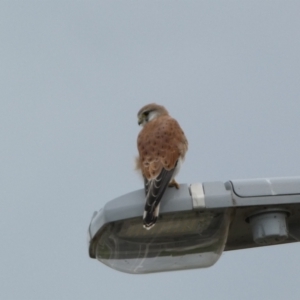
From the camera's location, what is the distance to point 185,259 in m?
3.52

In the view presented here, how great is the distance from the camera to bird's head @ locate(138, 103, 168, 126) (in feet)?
20.1

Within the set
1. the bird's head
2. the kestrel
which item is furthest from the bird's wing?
the bird's head

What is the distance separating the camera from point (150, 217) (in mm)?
3287

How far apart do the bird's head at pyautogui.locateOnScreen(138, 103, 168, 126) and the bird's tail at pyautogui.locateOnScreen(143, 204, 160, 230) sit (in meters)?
2.76

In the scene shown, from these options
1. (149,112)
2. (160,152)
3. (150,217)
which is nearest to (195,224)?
(150,217)

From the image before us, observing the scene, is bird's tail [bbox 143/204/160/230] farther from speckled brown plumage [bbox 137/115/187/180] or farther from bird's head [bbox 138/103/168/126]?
bird's head [bbox 138/103/168/126]

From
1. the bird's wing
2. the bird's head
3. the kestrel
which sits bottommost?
the bird's wing

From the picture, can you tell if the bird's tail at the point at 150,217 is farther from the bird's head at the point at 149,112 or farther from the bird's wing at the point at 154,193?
the bird's head at the point at 149,112

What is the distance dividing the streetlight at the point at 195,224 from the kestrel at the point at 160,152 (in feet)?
0.92

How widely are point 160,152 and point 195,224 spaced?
1.35m

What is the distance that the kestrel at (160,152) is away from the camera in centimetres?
421

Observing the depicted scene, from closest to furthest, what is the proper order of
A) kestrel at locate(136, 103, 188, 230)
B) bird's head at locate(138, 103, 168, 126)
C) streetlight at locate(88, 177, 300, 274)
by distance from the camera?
streetlight at locate(88, 177, 300, 274) < kestrel at locate(136, 103, 188, 230) < bird's head at locate(138, 103, 168, 126)

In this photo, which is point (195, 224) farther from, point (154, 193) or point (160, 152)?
point (160, 152)

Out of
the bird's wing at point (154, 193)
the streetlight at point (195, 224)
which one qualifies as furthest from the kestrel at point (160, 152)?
the streetlight at point (195, 224)
